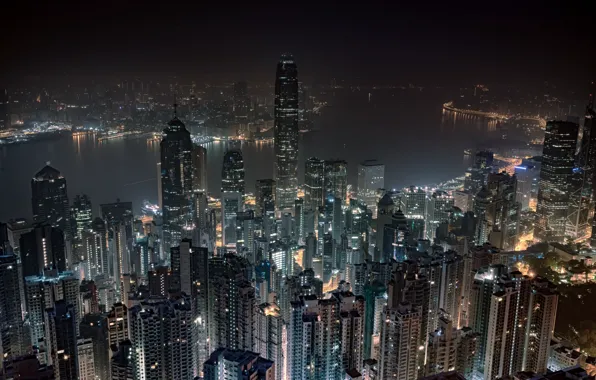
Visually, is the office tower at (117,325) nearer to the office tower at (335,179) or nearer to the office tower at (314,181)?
the office tower at (314,181)

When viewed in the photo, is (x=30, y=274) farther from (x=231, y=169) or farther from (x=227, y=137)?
(x=227, y=137)

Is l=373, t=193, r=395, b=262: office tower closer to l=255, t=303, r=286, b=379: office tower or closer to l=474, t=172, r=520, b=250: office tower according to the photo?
l=474, t=172, r=520, b=250: office tower

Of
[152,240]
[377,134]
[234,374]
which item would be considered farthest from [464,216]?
[377,134]

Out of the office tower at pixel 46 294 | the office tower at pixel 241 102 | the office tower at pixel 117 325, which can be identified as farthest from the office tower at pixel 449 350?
the office tower at pixel 241 102

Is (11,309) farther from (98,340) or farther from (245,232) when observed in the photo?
(245,232)

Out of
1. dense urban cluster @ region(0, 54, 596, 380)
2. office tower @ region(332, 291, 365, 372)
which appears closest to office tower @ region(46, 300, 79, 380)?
dense urban cluster @ region(0, 54, 596, 380)

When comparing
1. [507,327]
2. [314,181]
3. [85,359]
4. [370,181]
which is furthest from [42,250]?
[370,181]
